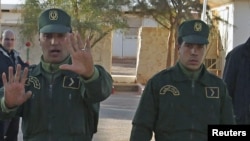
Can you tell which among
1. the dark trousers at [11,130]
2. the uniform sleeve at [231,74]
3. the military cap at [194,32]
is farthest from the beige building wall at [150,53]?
the military cap at [194,32]

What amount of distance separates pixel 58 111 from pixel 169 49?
52.7 feet

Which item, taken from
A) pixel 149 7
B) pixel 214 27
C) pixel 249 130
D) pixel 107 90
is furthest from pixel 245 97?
pixel 214 27

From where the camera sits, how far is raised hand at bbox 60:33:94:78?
3201 mm

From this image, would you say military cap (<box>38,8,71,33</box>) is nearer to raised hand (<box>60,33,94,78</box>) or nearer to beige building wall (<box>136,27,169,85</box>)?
raised hand (<box>60,33,94,78</box>)

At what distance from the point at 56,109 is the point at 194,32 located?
1152mm

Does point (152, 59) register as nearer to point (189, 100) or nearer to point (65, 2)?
point (65, 2)

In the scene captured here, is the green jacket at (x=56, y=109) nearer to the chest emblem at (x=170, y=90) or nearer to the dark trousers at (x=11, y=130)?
the chest emblem at (x=170, y=90)

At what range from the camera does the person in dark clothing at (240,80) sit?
4.69 metres

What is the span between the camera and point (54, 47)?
11.4ft

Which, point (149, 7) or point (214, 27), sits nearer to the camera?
point (149, 7)

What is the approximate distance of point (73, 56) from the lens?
10.5 ft

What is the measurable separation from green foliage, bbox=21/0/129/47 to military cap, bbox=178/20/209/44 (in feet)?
47.2

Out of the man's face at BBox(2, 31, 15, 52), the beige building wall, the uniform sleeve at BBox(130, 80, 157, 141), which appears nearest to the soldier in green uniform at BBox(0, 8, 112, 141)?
the uniform sleeve at BBox(130, 80, 157, 141)

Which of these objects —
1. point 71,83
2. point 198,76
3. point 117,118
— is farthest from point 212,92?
point 117,118
